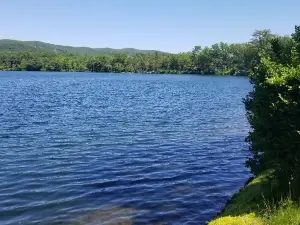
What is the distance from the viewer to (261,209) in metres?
11.4

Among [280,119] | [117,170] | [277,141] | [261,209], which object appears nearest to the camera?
[280,119]

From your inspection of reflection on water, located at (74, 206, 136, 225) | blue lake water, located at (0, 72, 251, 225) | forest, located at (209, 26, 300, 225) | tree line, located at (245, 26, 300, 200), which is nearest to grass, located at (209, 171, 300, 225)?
forest, located at (209, 26, 300, 225)

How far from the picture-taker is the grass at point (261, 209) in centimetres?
949

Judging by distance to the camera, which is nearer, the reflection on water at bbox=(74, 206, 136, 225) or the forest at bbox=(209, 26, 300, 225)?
the forest at bbox=(209, 26, 300, 225)

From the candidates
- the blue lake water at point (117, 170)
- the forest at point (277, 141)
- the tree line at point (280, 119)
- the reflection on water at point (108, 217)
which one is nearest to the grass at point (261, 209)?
the forest at point (277, 141)

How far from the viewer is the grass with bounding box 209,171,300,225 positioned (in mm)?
9492

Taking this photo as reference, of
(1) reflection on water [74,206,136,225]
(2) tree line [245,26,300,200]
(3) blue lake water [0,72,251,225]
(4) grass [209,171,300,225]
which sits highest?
(2) tree line [245,26,300,200]

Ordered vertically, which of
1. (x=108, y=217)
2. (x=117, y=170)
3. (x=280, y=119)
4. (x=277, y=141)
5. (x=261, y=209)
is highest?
(x=280, y=119)

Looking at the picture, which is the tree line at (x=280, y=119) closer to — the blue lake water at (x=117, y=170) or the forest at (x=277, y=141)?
the forest at (x=277, y=141)

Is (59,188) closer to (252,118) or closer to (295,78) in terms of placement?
(252,118)

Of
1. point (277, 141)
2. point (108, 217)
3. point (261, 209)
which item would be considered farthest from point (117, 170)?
point (277, 141)

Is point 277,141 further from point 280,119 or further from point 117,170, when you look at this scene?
point 117,170

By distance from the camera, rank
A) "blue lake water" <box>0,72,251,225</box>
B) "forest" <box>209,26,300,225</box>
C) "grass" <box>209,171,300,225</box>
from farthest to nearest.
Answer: "blue lake water" <box>0,72,251,225</box>
"forest" <box>209,26,300,225</box>
"grass" <box>209,171,300,225</box>

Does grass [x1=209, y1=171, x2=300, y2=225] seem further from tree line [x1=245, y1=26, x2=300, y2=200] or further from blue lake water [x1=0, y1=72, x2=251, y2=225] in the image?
blue lake water [x1=0, y1=72, x2=251, y2=225]
